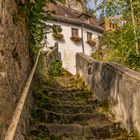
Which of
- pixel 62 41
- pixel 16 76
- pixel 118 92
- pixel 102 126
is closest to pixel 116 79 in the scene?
pixel 118 92

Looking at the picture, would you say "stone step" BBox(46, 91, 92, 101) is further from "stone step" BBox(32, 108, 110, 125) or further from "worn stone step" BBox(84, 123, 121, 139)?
"worn stone step" BBox(84, 123, 121, 139)

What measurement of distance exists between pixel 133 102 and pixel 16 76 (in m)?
1.95

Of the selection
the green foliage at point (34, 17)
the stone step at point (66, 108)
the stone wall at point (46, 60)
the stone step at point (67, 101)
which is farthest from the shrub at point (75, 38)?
the stone step at point (66, 108)

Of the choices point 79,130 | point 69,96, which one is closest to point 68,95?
point 69,96

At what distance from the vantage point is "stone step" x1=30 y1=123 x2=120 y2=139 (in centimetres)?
539

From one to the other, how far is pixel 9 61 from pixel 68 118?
2.53 metres

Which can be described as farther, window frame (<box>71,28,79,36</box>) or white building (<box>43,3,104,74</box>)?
window frame (<box>71,28,79,36</box>)

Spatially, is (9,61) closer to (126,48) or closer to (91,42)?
(126,48)

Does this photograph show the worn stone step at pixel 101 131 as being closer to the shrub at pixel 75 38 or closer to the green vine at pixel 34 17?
the green vine at pixel 34 17

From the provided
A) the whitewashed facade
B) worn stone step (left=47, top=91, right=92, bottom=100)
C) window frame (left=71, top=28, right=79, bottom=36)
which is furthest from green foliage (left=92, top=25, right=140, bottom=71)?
window frame (left=71, top=28, right=79, bottom=36)

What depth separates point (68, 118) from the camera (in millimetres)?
6062

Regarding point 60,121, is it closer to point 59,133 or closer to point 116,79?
point 59,133

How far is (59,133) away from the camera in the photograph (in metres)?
5.39

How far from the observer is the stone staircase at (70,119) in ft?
17.5
